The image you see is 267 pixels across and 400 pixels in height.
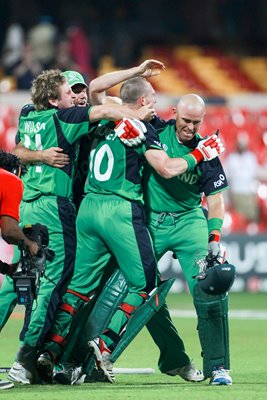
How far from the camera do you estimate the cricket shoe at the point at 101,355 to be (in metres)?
8.13

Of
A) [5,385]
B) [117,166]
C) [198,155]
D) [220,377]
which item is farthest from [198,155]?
[5,385]

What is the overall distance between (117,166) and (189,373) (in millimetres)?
1606

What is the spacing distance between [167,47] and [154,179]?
1650 centimetres

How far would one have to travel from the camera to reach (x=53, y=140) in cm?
855

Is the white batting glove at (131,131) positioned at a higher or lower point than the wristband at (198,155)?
higher

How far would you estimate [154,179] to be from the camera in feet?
29.2

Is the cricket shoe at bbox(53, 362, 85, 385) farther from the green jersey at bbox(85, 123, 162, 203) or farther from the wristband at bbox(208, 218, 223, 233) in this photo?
the wristband at bbox(208, 218, 223, 233)

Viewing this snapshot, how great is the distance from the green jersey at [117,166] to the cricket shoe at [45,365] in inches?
48.1

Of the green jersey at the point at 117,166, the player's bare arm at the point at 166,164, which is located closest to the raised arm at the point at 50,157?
the green jersey at the point at 117,166

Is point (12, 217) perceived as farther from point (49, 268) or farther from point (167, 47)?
point (167, 47)

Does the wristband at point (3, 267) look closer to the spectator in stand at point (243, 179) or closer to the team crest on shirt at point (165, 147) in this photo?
the team crest on shirt at point (165, 147)

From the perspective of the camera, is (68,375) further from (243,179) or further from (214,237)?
(243,179)

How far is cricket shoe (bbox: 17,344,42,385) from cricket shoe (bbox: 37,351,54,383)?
3cm

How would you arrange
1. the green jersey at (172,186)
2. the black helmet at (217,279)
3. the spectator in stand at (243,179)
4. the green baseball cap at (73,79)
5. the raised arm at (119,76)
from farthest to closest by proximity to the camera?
1. the spectator in stand at (243,179)
2. the green baseball cap at (73,79)
3. the green jersey at (172,186)
4. the raised arm at (119,76)
5. the black helmet at (217,279)
